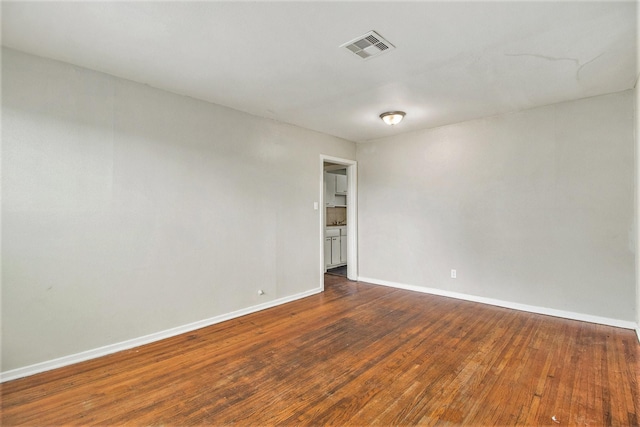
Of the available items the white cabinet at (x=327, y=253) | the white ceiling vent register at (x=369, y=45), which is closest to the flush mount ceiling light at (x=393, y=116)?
the white ceiling vent register at (x=369, y=45)

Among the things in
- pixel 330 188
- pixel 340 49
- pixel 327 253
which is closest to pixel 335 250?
pixel 327 253

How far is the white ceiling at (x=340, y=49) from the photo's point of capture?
1896 millimetres

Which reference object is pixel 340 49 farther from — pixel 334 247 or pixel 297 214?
pixel 334 247

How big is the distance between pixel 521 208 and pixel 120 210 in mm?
4633

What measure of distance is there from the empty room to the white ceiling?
0.07ft

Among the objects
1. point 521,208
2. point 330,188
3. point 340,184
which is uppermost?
point 340,184

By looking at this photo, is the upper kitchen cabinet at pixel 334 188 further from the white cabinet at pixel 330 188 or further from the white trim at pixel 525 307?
the white trim at pixel 525 307

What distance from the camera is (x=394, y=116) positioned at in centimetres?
376

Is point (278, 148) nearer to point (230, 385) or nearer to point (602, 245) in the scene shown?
point (230, 385)

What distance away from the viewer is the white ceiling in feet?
6.22

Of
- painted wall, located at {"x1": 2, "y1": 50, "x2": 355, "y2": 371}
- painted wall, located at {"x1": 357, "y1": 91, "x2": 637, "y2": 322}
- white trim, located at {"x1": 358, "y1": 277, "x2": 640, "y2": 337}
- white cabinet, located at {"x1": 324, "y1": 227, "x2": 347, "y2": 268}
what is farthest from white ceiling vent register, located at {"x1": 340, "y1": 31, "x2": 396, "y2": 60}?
white cabinet, located at {"x1": 324, "y1": 227, "x2": 347, "y2": 268}

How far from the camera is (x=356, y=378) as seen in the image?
2264 millimetres

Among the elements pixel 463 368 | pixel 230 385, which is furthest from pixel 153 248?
pixel 463 368

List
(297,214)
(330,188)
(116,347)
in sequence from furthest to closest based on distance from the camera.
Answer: (330,188) < (297,214) < (116,347)
